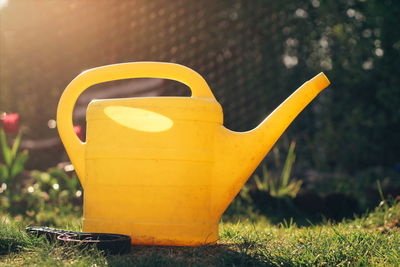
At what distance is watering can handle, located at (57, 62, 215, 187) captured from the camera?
1854 mm

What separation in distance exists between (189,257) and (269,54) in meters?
3.62

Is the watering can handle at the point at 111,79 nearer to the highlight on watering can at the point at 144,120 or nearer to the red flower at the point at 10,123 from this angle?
the highlight on watering can at the point at 144,120

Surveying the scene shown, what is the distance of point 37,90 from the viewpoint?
230 inches

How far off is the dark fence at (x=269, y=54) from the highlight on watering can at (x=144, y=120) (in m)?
3.04

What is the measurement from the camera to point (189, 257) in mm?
1635

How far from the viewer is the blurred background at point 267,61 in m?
4.63

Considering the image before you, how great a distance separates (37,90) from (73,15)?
934mm

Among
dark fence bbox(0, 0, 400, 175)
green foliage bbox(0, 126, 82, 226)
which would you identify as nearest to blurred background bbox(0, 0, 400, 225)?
dark fence bbox(0, 0, 400, 175)

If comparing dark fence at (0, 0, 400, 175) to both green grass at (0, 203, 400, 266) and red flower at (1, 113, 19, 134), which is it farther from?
green grass at (0, 203, 400, 266)

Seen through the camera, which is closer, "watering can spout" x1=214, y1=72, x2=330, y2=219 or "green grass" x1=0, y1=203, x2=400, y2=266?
"green grass" x1=0, y1=203, x2=400, y2=266

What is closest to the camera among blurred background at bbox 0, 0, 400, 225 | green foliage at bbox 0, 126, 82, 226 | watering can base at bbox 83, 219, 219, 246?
watering can base at bbox 83, 219, 219, 246

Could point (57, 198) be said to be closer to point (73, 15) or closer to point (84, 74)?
point (84, 74)

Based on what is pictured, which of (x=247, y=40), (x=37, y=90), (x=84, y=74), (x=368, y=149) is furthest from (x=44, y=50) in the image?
(x=84, y=74)

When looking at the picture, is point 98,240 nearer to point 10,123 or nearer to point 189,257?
point 189,257
